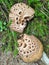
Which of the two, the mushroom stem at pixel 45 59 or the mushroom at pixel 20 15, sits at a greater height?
the mushroom at pixel 20 15

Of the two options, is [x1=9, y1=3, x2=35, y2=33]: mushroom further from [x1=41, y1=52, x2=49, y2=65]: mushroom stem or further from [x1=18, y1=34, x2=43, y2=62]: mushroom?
[x1=41, y1=52, x2=49, y2=65]: mushroom stem

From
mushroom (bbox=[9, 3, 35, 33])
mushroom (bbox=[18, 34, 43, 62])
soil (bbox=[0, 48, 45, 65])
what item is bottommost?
soil (bbox=[0, 48, 45, 65])

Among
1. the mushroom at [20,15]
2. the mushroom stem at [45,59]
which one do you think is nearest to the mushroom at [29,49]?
the mushroom stem at [45,59]

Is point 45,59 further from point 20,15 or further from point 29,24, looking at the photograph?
point 20,15

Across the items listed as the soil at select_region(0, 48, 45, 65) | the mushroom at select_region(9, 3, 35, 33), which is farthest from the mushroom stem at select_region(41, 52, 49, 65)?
the mushroom at select_region(9, 3, 35, 33)

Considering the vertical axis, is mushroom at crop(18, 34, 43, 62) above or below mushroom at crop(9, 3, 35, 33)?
below

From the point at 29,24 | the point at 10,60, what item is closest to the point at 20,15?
the point at 29,24

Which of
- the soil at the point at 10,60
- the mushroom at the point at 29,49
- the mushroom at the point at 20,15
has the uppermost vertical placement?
the mushroom at the point at 20,15

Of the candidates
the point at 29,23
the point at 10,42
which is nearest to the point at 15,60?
the point at 10,42

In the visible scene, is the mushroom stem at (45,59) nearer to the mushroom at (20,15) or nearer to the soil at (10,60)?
the soil at (10,60)
